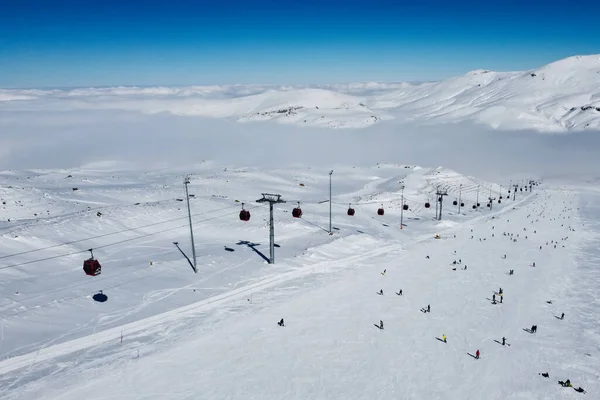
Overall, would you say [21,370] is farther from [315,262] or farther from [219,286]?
[315,262]

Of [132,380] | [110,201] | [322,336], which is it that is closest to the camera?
[132,380]

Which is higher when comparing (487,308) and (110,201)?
(110,201)

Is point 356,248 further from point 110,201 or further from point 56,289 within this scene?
point 110,201

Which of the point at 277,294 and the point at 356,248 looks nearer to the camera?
the point at 277,294

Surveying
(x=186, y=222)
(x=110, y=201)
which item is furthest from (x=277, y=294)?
(x=110, y=201)

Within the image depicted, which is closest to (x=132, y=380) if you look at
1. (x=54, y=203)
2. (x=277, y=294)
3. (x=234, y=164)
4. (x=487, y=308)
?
(x=277, y=294)

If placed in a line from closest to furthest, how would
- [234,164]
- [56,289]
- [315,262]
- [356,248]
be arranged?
[56,289]
[315,262]
[356,248]
[234,164]
